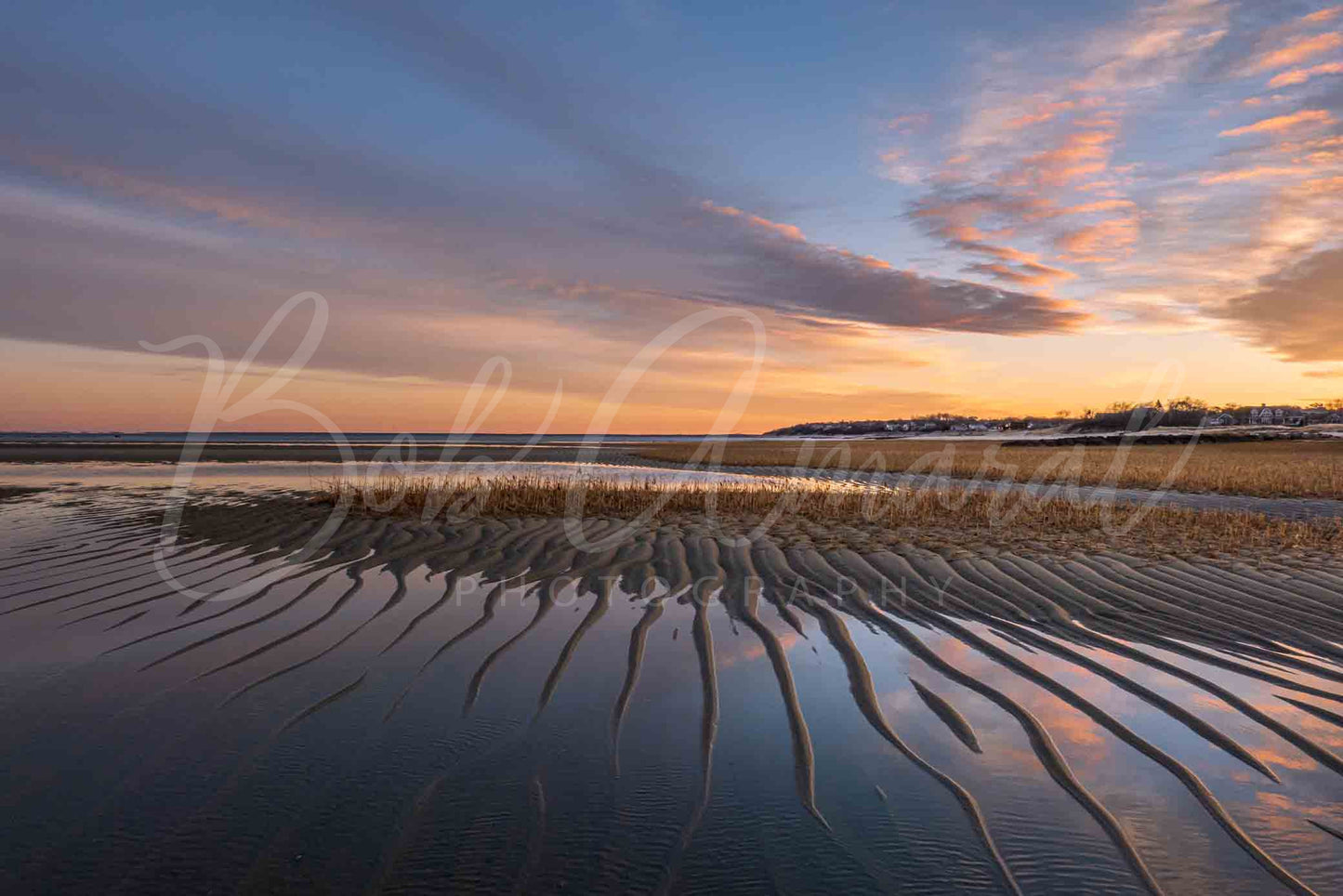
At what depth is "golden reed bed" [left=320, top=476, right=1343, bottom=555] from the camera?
11.8 meters

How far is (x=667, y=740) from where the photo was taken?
14.3ft

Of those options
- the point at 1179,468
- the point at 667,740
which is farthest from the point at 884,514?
the point at 1179,468

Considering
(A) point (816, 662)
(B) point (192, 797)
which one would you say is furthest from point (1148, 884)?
(B) point (192, 797)

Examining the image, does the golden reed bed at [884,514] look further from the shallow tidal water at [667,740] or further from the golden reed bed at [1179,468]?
the golden reed bed at [1179,468]

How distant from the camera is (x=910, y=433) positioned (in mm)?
122812

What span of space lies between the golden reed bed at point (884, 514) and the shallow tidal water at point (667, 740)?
11.6 feet

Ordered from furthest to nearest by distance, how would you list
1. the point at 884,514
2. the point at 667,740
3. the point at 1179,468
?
the point at 1179,468, the point at 884,514, the point at 667,740

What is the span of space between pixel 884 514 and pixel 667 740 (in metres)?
11.2

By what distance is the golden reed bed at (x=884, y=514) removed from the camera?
1179 centimetres

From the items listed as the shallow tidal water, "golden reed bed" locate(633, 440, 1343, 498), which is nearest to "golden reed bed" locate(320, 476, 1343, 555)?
the shallow tidal water

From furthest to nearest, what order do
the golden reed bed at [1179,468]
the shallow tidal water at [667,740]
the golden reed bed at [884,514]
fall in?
the golden reed bed at [1179,468], the golden reed bed at [884,514], the shallow tidal water at [667,740]

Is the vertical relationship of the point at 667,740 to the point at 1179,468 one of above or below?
above

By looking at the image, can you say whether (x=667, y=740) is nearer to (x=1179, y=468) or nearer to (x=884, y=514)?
(x=884, y=514)

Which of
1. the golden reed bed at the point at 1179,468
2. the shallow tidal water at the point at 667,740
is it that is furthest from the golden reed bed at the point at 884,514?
the golden reed bed at the point at 1179,468
